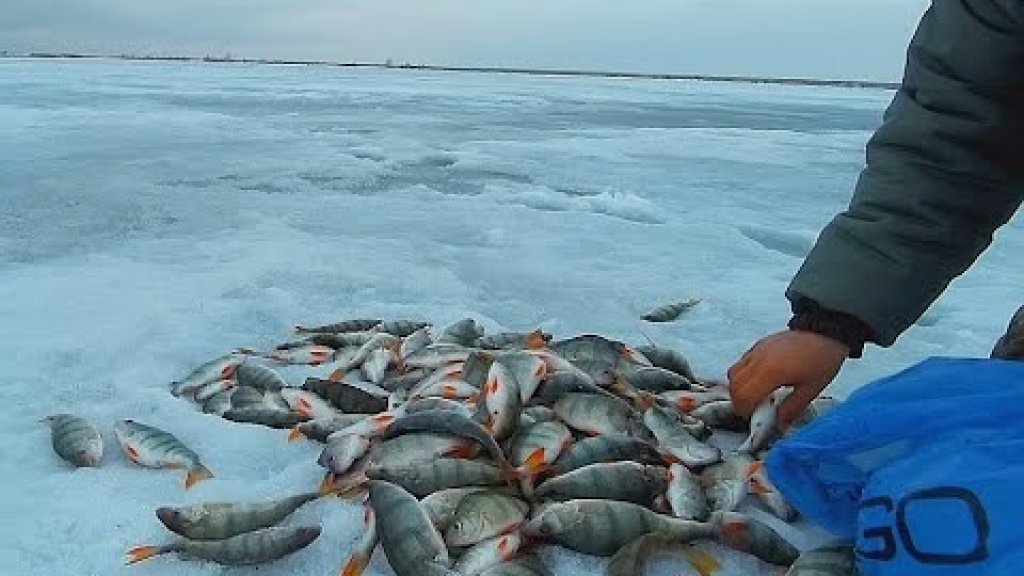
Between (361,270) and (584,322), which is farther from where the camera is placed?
(361,270)

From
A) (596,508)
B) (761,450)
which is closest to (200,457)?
(596,508)

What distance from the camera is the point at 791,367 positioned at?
2.68 meters

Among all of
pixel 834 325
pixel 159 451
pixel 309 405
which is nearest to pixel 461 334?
pixel 309 405

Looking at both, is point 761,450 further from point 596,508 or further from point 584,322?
point 584,322

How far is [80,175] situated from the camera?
10211 mm

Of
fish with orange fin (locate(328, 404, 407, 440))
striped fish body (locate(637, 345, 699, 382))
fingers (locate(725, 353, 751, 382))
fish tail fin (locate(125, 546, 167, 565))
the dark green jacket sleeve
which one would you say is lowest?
fish tail fin (locate(125, 546, 167, 565))

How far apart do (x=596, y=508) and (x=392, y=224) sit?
218 inches

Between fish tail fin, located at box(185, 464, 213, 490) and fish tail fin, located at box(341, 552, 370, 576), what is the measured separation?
0.76 metres

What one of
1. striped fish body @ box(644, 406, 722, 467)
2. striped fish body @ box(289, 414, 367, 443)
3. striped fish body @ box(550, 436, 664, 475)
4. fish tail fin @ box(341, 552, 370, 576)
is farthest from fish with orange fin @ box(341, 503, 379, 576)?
striped fish body @ box(644, 406, 722, 467)

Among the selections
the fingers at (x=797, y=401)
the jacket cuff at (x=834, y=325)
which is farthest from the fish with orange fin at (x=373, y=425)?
the jacket cuff at (x=834, y=325)

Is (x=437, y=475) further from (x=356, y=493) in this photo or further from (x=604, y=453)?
(x=604, y=453)

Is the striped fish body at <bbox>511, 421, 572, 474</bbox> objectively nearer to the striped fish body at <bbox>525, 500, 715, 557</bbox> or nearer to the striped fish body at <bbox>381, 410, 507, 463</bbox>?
the striped fish body at <bbox>381, 410, 507, 463</bbox>

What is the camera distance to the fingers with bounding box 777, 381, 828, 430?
9.08 ft

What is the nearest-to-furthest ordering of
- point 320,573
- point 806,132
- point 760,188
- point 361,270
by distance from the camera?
point 320,573
point 361,270
point 760,188
point 806,132
